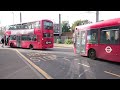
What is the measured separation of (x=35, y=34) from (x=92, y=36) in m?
13.5

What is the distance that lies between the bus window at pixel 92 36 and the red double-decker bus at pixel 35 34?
11.6 meters

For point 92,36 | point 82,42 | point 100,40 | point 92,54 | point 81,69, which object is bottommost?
point 81,69

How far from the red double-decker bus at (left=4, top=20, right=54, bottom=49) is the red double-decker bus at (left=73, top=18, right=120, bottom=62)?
959 centimetres

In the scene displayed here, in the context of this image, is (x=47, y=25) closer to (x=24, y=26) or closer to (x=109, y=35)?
(x=24, y=26)

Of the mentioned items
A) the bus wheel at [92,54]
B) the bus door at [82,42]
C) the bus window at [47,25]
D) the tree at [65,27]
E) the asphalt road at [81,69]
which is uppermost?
the tree at [65,27]

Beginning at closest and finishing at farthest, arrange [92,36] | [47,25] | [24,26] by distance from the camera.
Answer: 1. [92,36]
2. [47,25]
3. [24,26]

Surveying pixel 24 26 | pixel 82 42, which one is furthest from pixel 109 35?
pixel 24 26

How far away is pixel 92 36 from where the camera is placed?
54.2 ft

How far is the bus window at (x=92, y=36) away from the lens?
52.3 ft

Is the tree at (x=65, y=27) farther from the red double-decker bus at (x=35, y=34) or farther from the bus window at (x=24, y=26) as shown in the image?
the bus window at (x=24, y=26)

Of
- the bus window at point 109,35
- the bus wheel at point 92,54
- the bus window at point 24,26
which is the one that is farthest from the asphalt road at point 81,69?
the bus window at point 24,26

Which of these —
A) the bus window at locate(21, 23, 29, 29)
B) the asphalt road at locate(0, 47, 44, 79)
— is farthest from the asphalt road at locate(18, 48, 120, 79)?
the bus window at locate(21, 23, 29, 29)

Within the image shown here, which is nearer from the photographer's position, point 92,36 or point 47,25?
point 92,36
